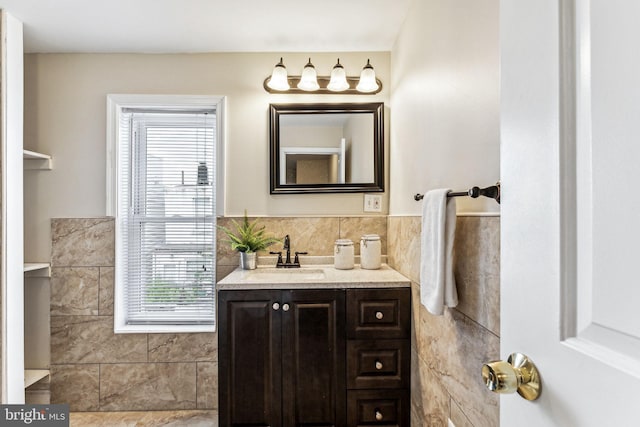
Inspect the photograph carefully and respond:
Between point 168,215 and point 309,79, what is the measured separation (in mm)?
1360

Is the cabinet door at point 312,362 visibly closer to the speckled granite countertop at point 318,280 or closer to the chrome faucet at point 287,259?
the speckled granite countertop at point 318,280

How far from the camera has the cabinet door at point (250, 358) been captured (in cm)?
181

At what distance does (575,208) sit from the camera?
423mm

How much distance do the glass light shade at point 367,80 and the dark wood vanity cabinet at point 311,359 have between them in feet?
4.51

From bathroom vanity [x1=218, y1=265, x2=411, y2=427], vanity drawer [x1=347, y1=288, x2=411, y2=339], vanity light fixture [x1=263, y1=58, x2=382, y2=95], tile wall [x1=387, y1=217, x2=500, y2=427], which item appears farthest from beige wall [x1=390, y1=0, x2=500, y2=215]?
bathroom vanity [x1=218, y1=265, x2=411, y2=427]

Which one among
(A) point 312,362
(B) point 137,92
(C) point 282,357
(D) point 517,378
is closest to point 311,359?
(A) point 312,362

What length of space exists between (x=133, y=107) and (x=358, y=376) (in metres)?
2.27

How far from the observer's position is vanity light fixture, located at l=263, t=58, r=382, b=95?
2.33m

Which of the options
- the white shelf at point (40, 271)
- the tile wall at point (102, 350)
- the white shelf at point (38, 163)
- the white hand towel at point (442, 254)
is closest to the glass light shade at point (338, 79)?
the white hand towel at point (442, 254)

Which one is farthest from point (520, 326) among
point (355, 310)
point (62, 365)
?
point (62, 365)

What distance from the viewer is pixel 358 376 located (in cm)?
184

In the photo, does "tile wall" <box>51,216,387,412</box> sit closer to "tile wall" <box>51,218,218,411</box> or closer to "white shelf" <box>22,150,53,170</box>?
"tile wall" <box>51,218,218,411</box>
